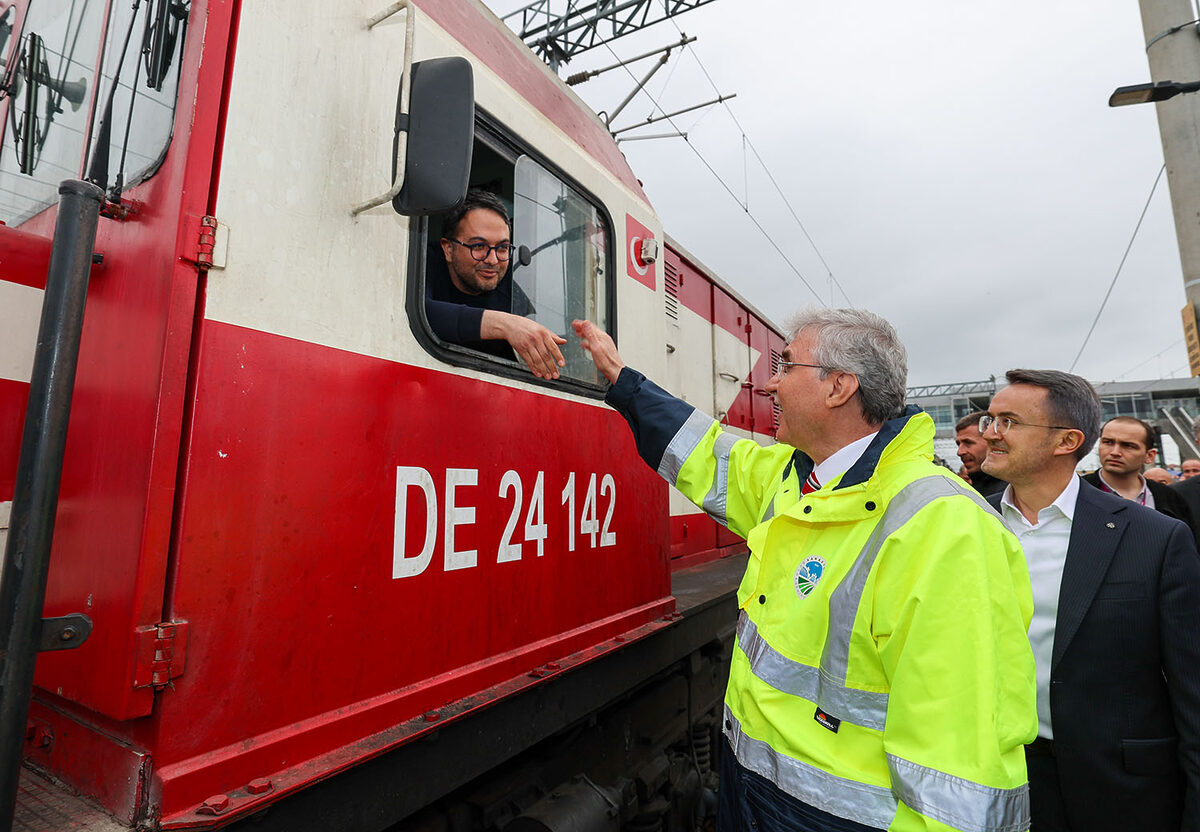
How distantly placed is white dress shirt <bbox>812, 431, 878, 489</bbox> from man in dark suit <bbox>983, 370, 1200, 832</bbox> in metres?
0.83

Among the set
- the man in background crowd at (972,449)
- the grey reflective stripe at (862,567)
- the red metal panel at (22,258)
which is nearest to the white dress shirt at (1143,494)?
the man in background crowd at (972,449)

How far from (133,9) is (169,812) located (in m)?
1.53

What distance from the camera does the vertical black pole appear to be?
88 cm

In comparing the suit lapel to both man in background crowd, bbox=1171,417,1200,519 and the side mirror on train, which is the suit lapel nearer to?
man in background crowd, bbox=1171,417,1200,519

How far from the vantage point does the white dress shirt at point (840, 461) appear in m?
1.60

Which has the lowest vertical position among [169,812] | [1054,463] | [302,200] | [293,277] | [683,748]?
[683,748]

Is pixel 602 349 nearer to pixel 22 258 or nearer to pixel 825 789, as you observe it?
pixel 825 789

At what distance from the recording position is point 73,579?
3.81 ft

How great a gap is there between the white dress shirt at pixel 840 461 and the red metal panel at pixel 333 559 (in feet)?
2.51

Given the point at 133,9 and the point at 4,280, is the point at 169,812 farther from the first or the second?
the point at 133,9

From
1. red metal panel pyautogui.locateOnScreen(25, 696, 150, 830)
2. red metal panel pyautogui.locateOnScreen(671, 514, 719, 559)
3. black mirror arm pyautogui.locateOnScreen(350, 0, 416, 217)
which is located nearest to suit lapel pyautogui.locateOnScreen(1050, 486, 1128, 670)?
red metal panel pyautogui.locateOnScreen(671, 514, 719, 559)

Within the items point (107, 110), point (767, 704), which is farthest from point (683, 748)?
point (107, 110)

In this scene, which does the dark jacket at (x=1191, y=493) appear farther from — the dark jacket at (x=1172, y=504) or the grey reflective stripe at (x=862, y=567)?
the grey reflective stripe at (x=862, y=567)

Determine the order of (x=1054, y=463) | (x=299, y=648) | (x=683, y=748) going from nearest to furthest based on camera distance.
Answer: (x=299, y=648) → (x=1054, y=463) → (x=683, y=748)
